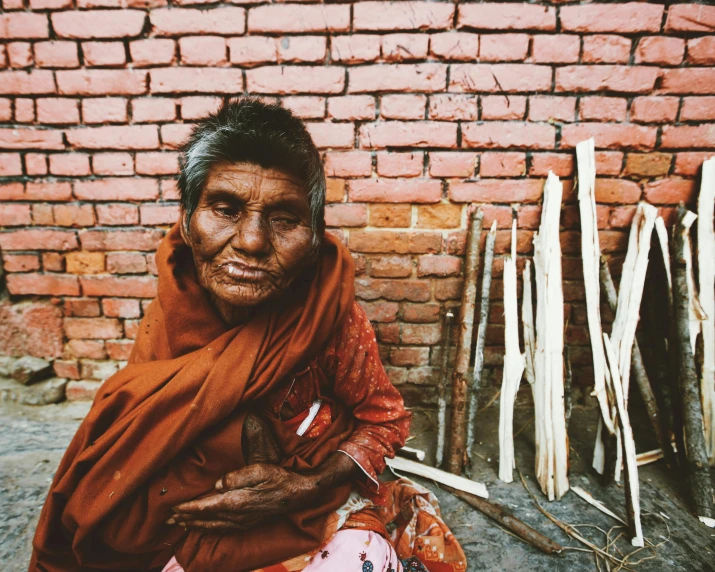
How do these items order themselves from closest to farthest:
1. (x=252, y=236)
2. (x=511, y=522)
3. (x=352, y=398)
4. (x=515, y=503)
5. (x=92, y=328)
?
(x=252, y=236) → (x=352, y=398) → (x=511, y=522) → (x=515, y=503) → (x=92, y=328)

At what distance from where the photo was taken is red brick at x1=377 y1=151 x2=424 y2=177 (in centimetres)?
194

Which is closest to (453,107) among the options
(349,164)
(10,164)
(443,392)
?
(349,164)

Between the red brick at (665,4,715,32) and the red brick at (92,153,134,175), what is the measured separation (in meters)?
2.63

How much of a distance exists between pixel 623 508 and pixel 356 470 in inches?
50.4

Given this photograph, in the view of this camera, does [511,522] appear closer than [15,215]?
Yes

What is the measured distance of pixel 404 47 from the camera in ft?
5.96

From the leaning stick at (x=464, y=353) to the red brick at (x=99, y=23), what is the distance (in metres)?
1.83

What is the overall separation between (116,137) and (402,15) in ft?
4.86

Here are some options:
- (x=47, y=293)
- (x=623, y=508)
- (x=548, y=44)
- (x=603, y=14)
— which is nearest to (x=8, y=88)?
(x=47, y=293)

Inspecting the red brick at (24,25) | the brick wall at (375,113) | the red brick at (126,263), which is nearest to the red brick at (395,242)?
the brick wall at (375,113)

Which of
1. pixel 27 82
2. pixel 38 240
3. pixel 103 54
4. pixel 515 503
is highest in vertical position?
pixel 103 54

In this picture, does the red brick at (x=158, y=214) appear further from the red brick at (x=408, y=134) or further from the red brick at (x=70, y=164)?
the red brick at (x=408, y=134)

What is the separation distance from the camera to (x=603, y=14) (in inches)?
70.7

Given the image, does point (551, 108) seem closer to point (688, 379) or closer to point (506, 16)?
point (506, 16)
